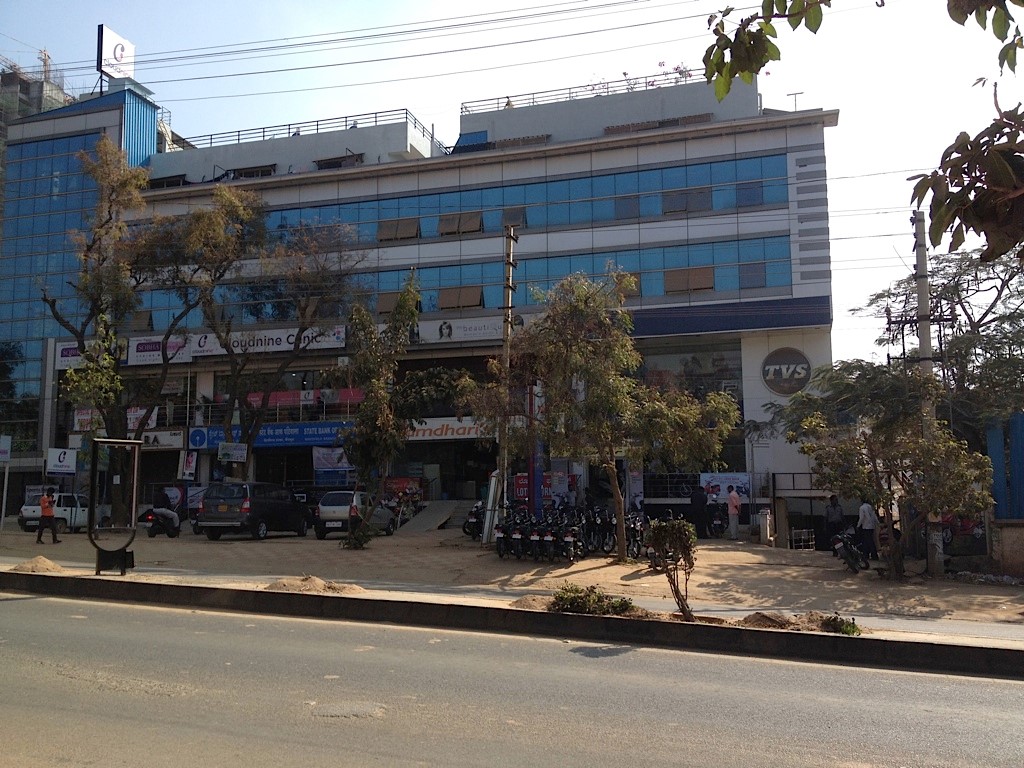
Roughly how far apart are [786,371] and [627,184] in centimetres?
1022

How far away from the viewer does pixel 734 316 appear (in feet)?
109

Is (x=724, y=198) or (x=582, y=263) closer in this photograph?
(x=724, y=198)

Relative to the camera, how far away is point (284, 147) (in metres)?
43.6

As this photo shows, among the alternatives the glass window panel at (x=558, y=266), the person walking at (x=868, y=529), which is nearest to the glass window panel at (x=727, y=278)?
the glass window panel at (x=558, y=266)

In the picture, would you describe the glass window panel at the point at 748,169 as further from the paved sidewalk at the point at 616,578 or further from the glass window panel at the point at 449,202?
the paved sidewalk at the point at 616,578

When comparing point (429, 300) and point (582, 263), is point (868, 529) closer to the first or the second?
point (582, 263)

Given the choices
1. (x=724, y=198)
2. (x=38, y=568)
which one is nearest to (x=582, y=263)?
(x=724, y=198)

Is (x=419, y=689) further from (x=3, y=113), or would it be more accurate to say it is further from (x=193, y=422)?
(x=3, y=113)

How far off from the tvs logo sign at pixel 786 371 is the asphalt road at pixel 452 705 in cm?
2549

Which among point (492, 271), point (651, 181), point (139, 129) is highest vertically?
point (139, 129)

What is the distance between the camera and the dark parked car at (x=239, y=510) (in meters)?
25.4

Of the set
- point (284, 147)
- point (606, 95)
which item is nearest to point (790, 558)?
point (606, 95)

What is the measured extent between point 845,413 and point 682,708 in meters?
18.0

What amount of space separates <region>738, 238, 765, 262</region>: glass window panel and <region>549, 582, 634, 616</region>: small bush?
2526 centimetres
